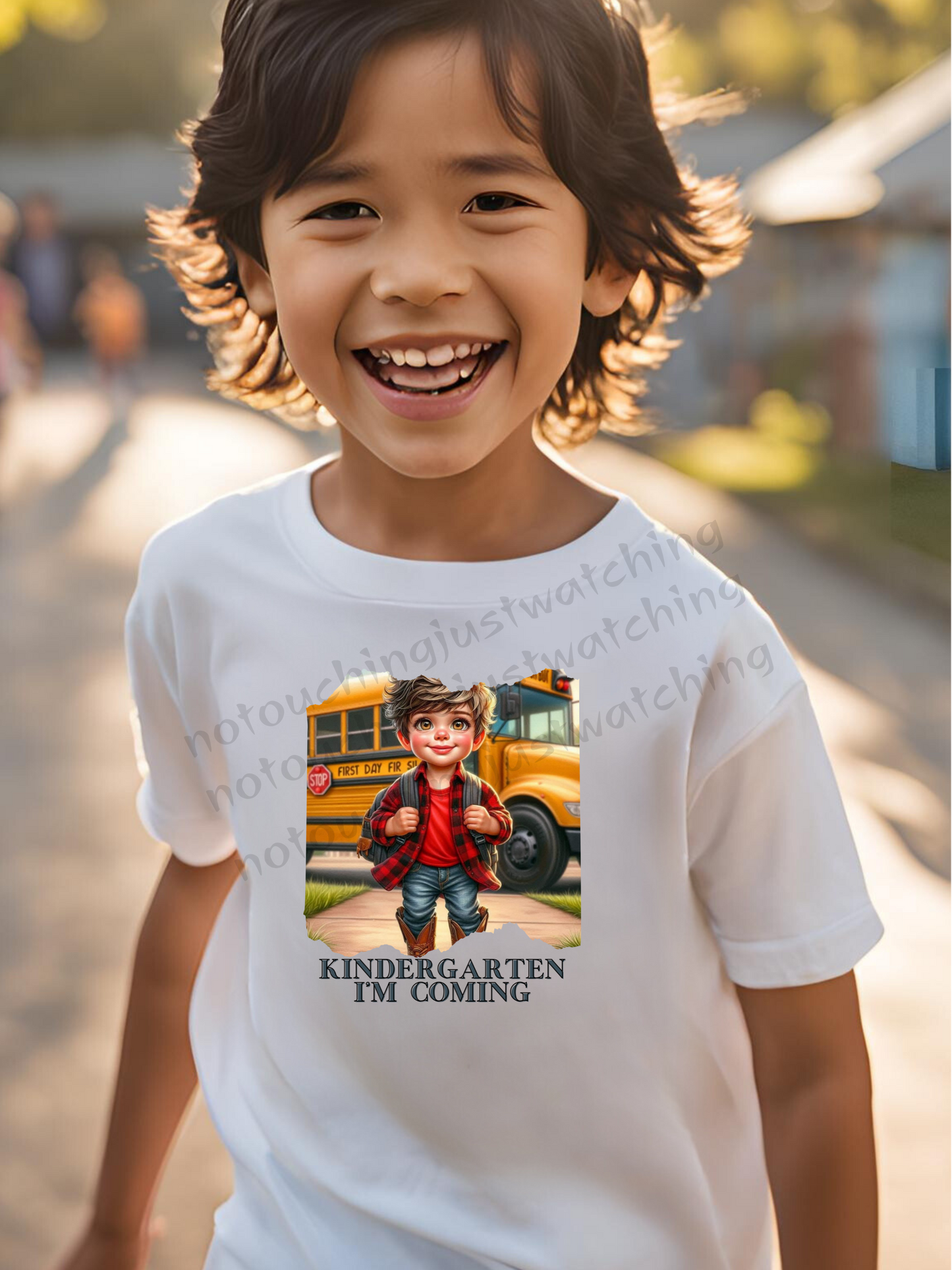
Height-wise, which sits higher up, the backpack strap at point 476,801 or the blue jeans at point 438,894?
the backpack strap at point 476,801

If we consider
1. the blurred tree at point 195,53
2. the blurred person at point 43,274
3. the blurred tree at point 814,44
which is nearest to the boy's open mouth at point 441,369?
the blurred tree at point 195,53

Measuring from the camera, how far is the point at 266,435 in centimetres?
1035

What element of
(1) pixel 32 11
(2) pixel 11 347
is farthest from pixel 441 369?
(1) pixel 32 11

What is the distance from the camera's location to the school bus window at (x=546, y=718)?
0.98 m

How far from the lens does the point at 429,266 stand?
36.4 inches

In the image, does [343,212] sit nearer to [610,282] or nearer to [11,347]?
[610,282]

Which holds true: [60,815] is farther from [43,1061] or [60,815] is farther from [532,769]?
[532,769]

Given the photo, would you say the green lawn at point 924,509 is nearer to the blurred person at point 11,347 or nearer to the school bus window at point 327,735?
the school bus window at point 327,735

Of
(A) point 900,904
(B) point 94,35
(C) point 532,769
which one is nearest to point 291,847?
(C) point 532,769

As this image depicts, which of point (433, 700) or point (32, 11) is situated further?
point (32, 11)

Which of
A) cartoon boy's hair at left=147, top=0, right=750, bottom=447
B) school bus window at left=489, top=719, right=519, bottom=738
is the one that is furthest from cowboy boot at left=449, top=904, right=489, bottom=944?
cartoon boy's hair at left=147, top=0, right=750, bottom=447

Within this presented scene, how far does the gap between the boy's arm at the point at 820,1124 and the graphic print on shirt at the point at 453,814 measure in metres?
0.17

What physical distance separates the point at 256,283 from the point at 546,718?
1.36 ft

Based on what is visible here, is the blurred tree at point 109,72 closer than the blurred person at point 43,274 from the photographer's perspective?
No
